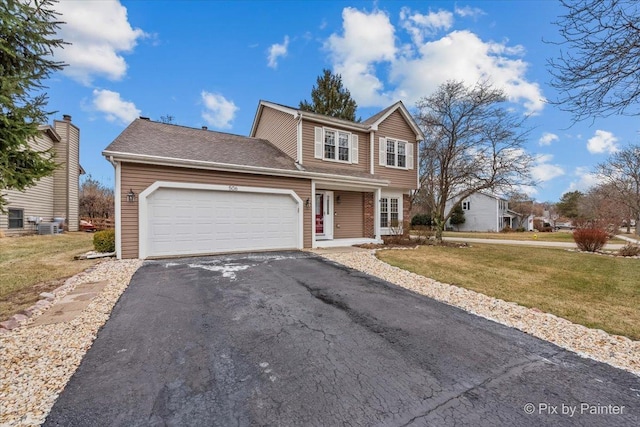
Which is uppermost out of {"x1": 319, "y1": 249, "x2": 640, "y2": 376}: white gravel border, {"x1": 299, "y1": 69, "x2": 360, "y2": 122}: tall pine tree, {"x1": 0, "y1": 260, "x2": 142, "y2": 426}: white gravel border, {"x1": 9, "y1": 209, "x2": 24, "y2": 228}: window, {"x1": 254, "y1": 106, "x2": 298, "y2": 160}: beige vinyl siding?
{"x1": 299, "y1": 69, "x2": 360, "y2": 122}: tall pine tree

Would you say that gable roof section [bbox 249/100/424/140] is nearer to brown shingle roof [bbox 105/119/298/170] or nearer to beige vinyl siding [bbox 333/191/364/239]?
brown shingle roof [bbox 105/119/298/170]

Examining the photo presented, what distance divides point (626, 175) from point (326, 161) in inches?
1028

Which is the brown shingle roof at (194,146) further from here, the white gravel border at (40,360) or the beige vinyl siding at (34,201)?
the beige vinyl siding at (34,201)

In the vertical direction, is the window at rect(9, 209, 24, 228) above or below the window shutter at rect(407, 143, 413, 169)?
below

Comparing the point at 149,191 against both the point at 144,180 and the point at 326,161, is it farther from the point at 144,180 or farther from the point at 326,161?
the point at 326,161

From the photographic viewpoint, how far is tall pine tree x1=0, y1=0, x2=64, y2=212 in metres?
4.05

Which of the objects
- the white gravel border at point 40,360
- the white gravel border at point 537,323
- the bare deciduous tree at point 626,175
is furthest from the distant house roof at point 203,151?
the bare deciduous tree at point 626,175

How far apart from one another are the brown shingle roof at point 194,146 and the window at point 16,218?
32.8 feet

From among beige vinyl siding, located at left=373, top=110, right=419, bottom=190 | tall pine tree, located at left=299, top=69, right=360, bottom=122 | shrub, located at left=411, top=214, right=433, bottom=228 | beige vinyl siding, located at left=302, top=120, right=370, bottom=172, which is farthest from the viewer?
shrub, located at left=411, top=214, right=433, bottom=228

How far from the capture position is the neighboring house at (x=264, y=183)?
28.1ft

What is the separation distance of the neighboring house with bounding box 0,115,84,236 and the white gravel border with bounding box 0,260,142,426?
50.9 ft

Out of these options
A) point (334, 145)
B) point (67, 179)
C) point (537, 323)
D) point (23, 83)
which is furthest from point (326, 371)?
point (67, 179)

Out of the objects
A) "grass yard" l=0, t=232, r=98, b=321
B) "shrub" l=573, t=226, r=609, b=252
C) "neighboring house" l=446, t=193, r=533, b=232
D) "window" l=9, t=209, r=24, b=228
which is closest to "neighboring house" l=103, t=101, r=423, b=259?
"grass yard" l=0, t=232, r=98, b=321

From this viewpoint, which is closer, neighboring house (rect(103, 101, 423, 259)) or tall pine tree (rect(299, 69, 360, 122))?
neighboring house (rect(103, 101, 423, 259))
